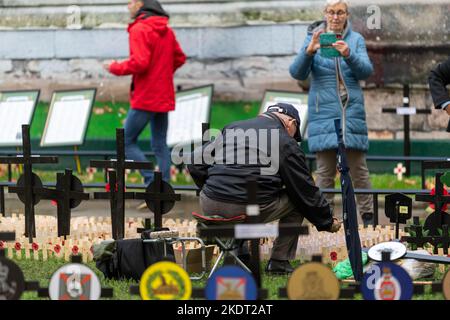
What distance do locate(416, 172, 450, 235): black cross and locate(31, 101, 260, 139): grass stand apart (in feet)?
17.8

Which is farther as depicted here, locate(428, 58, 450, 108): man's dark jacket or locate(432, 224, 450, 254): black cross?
locate(428, 58, 450, 108): man's dark jacket

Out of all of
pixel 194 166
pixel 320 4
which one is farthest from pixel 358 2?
pixel 194 166

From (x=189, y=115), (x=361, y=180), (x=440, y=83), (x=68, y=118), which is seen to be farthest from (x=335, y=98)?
(x=68, y=118)

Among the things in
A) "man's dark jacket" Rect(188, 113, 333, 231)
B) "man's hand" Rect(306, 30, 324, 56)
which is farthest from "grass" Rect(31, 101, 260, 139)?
"man's dark jacket" Rect(188, 113, 333, 231)

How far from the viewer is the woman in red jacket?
542 inches

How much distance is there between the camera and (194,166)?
33.7 feet

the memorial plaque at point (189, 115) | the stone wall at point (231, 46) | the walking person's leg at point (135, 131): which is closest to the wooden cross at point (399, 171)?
the stone wall at point (231, 46)

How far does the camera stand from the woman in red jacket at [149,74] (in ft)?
45.2

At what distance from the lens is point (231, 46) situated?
640 inches

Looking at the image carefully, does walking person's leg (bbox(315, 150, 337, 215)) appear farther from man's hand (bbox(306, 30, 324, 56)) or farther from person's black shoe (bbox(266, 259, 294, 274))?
person's black shoe (bbox(266, 259, 294, 274))

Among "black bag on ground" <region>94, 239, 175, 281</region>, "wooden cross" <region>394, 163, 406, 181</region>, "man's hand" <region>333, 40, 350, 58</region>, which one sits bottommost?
"black bag on ground" <region>94, 239, 175, 281</region>

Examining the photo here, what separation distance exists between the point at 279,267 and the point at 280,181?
0.67 meters

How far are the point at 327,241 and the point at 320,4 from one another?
537 centimetres

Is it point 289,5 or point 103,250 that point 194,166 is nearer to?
point 103,250
